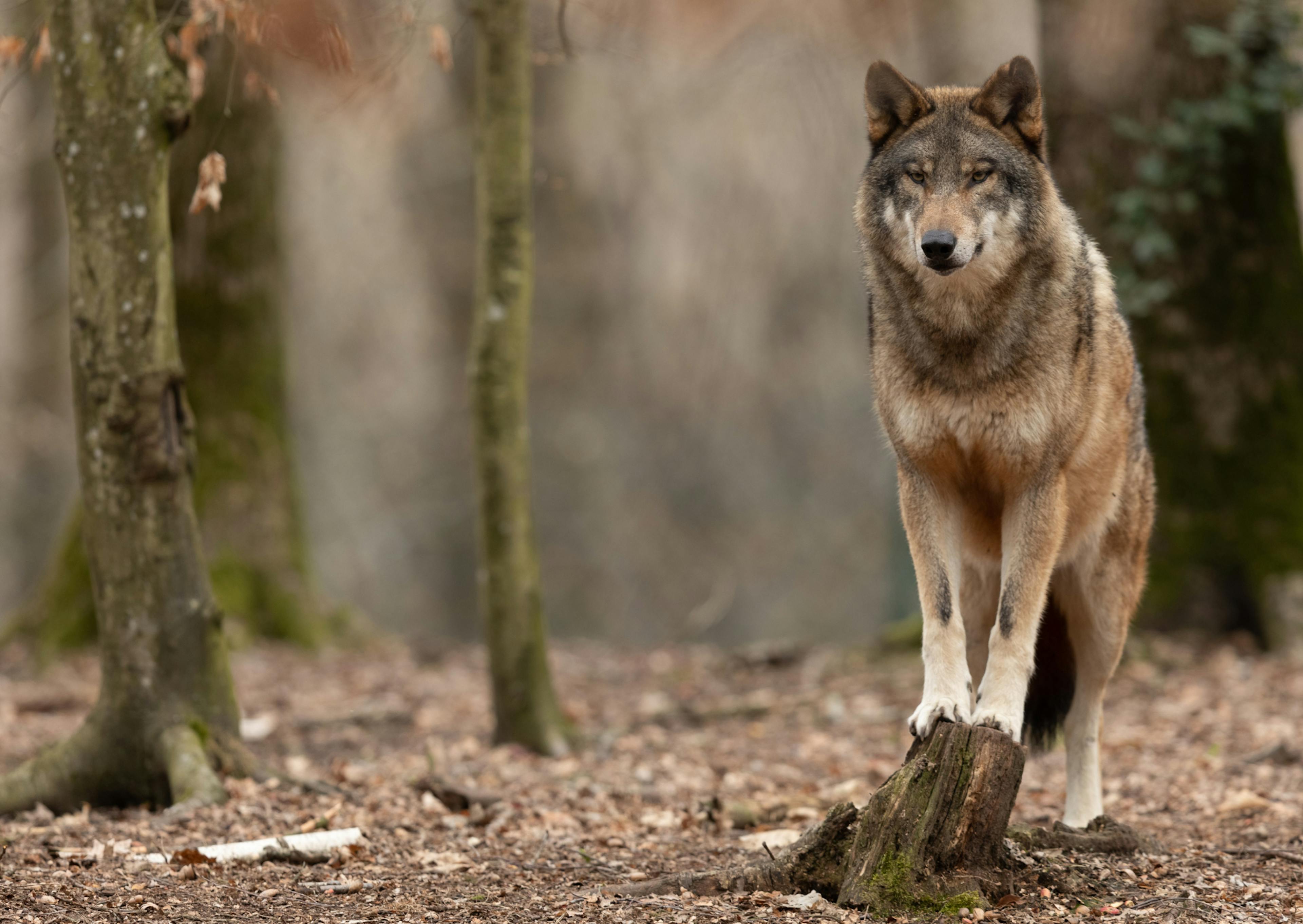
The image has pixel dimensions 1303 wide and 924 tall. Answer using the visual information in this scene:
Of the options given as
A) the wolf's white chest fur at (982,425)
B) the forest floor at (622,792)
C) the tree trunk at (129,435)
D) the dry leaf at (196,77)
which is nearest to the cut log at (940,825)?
the forest floor at (622,792)

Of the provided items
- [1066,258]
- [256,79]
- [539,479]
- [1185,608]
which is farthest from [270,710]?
[539,479]

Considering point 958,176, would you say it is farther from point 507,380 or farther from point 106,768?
point 106,768

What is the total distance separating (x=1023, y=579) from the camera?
433 cm

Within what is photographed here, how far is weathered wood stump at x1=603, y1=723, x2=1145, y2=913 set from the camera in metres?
3.63

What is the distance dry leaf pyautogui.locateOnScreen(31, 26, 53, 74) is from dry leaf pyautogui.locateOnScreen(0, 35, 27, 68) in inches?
2.2

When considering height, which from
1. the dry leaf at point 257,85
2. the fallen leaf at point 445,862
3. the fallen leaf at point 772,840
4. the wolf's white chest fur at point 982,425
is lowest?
the fallen leaf at point 772,840

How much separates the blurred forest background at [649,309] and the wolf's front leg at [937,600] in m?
1.67

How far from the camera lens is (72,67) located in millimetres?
4941

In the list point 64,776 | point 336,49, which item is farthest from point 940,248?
point 64,776

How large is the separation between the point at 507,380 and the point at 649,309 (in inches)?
443

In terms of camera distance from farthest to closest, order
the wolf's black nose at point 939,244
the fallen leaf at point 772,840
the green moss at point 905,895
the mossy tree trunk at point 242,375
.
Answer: the mossy tree trunk at point 242,375 → the fallen leaf at point 772,840 → the wolf's black nose at point 939,244 → the green moss at point 905,895

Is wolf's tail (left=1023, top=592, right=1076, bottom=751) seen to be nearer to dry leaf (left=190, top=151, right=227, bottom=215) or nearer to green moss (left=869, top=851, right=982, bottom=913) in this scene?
green moss (left=869, top=851, right=982, bottom=913)

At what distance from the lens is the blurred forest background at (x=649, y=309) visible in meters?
8.64

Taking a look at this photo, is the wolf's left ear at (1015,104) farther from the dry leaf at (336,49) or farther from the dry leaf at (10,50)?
the dry leaf at (10,50)
